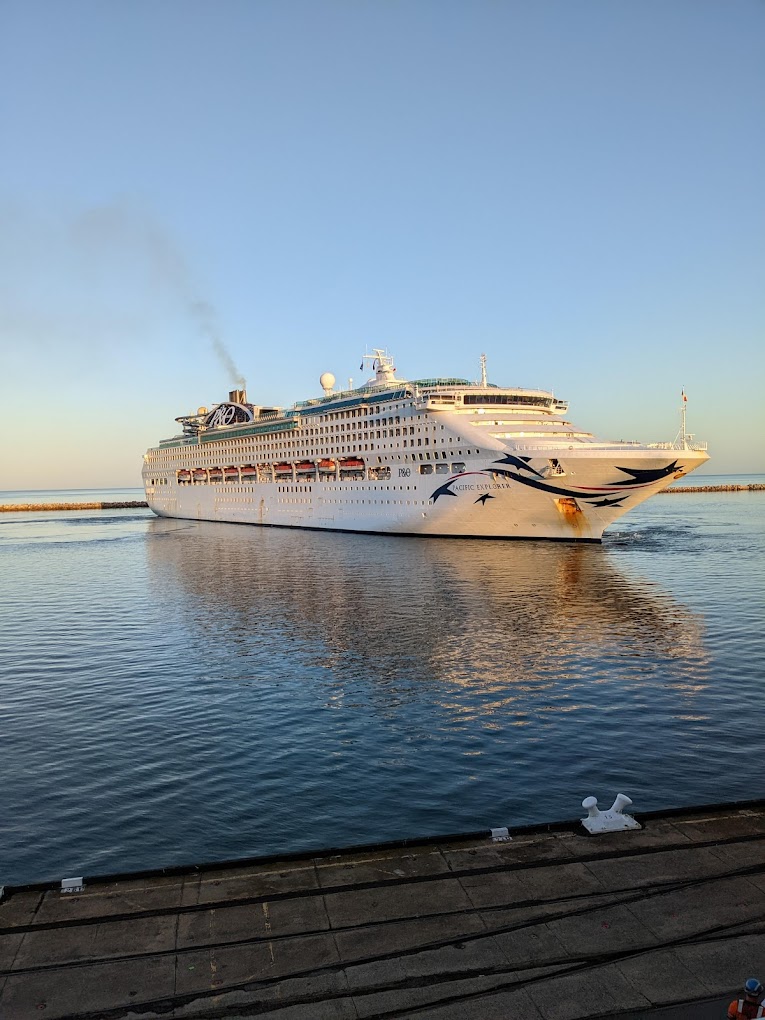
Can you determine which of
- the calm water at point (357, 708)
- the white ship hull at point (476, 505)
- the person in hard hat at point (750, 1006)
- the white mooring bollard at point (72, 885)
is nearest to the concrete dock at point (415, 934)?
the white mooring bollard at point (72, 885)

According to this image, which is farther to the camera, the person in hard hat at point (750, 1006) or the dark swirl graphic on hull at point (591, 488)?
the dark swirl graphic on hull at point (591, 488)

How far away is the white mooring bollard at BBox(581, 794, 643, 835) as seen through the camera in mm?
9867

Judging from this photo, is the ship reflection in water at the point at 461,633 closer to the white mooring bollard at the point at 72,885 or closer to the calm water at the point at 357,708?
the calm water at the point at 357,708

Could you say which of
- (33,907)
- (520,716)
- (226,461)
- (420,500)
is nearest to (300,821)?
(33,907)

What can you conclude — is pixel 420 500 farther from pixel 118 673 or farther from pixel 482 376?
pixel 118 673

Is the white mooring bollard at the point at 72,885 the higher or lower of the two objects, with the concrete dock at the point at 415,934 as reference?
higher

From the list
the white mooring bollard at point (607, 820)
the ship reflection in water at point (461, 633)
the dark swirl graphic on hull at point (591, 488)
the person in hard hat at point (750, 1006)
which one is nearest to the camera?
the person in hard hat at point (750, 1006)

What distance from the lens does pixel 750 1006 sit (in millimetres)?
5809

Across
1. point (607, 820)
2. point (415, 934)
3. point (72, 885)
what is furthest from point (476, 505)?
point (415, 934)

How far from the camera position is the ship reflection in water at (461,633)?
18.9 m

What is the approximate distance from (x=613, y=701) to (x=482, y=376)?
49.6 meters

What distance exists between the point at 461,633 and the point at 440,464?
32.4 m

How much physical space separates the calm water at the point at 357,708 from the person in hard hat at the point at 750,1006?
19.5 feet

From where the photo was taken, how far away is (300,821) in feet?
39.7
